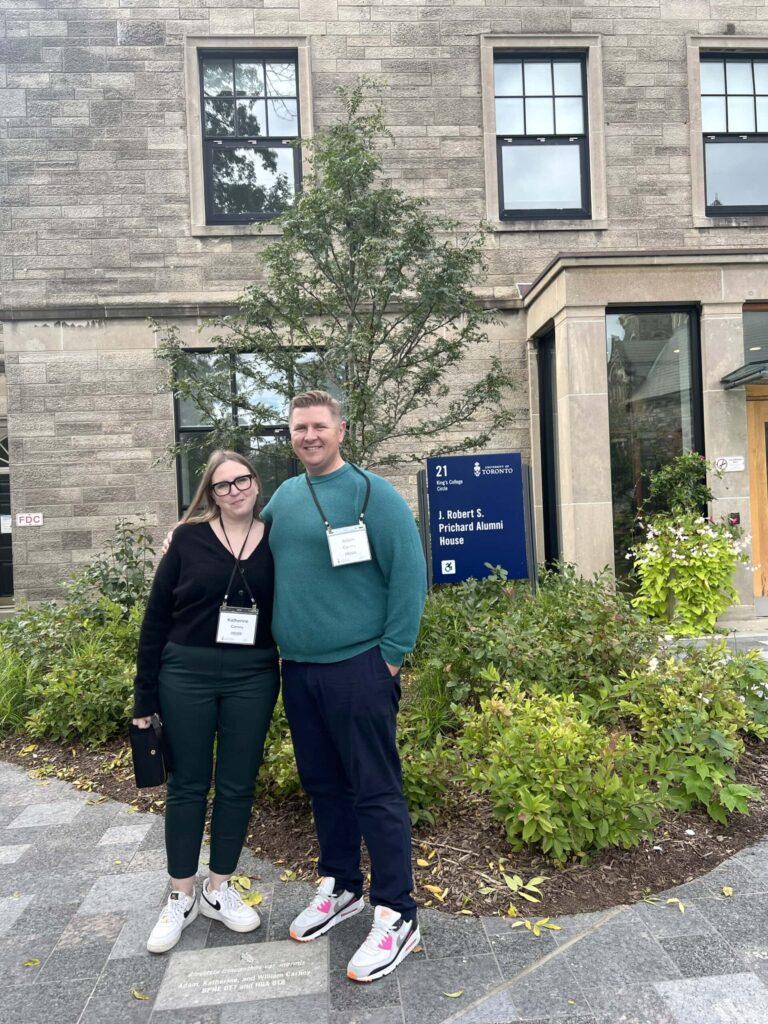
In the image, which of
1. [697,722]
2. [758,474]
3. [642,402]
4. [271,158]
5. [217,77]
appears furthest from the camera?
[271,158]

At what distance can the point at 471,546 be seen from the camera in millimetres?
5711

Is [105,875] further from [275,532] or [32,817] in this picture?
[275,532]

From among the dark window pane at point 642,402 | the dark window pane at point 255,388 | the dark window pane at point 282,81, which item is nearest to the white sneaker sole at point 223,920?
the dark window pane at point 255,388

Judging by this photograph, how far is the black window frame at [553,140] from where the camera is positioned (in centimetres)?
962

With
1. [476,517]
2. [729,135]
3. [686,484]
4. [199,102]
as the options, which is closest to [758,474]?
[686,484]

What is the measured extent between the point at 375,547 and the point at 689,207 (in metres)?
9.04

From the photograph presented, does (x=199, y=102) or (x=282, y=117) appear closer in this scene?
(x=199, y=102)

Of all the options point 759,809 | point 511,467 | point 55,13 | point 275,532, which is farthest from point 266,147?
point 759,809

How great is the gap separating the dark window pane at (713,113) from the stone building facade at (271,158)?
19 cm

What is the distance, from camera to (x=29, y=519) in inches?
360

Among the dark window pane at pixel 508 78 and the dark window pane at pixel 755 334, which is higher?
the dark window pane at pixel 508 78

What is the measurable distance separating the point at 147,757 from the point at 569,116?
32.4 ft

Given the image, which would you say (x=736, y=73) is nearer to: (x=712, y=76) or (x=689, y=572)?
(x=712, y=76)

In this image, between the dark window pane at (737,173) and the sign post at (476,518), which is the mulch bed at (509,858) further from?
the dark window pane at (737,173)
